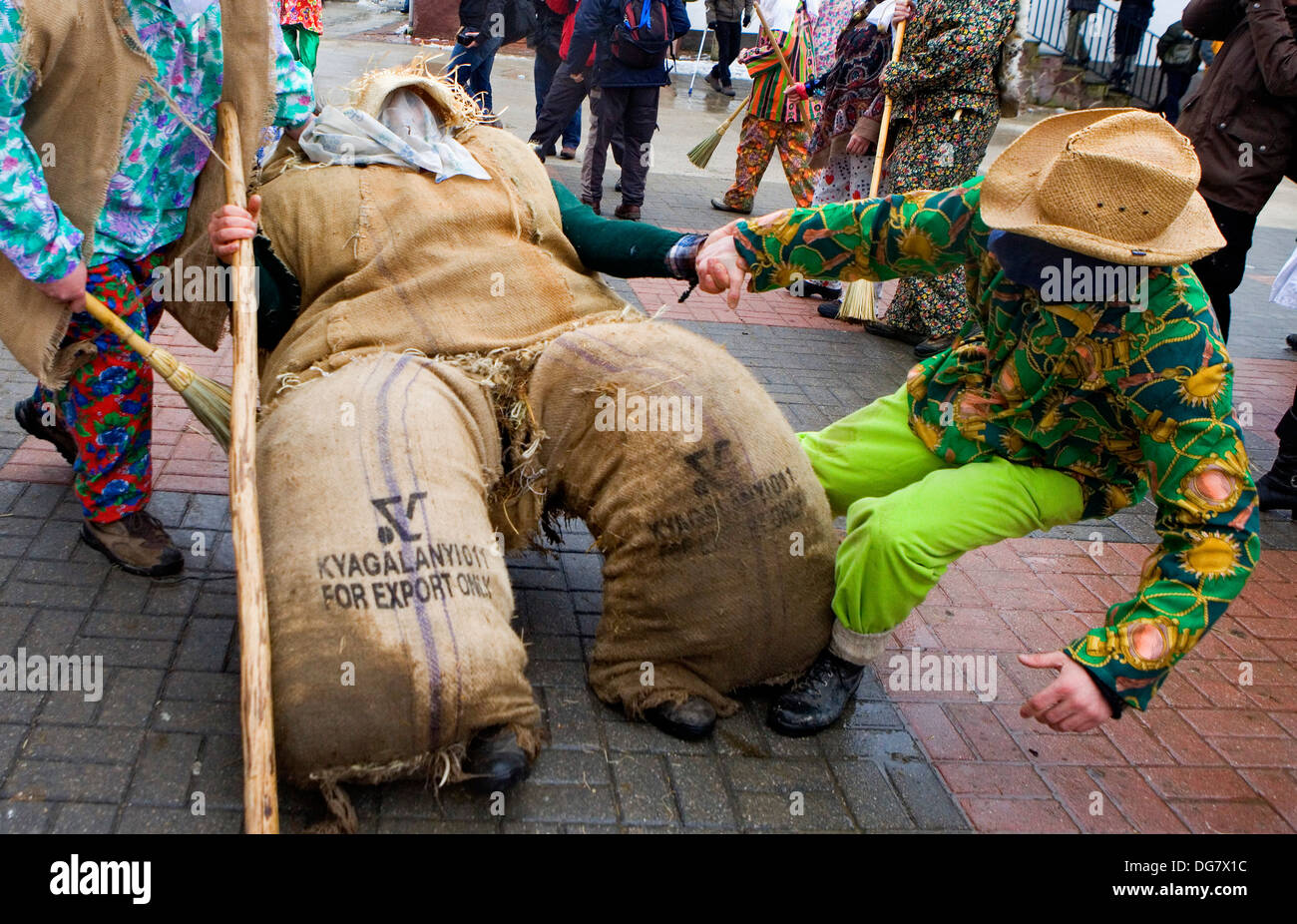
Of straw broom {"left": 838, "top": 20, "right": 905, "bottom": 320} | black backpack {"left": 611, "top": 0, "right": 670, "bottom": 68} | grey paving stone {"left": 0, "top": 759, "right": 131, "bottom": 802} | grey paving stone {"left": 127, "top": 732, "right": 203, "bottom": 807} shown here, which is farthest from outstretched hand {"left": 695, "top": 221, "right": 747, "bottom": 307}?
black backpack {"left": 611, "top": 0, "right": 670, "bottom": 68}

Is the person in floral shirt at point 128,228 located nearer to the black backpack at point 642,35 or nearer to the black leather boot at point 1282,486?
the black leather boot at point 1282,486

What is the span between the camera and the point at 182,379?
8.84 feet

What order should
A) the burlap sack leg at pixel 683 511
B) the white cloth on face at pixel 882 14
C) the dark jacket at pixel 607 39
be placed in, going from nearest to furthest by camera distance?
the burlap sack leg at pixel 683 511 < the white cloth on face at pixel 882 14 < the dark jacket at pixel 607 39

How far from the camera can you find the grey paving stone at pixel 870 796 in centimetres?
254

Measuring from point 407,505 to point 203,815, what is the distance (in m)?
0.76

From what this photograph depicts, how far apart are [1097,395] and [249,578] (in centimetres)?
191

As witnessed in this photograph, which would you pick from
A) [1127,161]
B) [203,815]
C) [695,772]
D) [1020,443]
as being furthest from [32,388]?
[1127,161]

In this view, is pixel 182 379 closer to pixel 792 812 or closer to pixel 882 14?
pixel 792 812

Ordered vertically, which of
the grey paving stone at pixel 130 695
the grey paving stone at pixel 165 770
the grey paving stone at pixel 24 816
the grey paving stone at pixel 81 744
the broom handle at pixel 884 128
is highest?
the broom handle at pixel 884 128

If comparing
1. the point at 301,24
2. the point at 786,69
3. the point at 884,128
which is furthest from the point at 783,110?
the point at 301,24

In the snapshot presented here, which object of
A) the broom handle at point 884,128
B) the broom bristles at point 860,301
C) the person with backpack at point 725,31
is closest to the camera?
the broom bristles at point 860,301

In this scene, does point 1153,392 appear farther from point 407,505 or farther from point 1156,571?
point 407,505

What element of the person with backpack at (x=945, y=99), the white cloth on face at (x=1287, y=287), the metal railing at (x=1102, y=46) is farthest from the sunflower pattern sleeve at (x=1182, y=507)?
the metal railing at (x=1102, y=46)

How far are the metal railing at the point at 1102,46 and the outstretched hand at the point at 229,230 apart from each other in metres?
13.8
